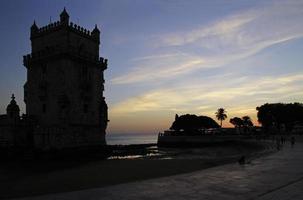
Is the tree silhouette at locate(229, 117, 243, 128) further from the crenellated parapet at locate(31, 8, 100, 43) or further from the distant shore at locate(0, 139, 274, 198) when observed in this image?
the distant shore at locate(0, 139, 274, 198)

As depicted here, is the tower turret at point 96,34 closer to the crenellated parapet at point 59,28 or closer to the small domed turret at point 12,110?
the crenellated parapet at point 59,28

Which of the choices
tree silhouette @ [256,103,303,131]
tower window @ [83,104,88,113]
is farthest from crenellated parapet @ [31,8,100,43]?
tree silhouette @ [256,103,303,131]

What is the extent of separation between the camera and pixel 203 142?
8375cm

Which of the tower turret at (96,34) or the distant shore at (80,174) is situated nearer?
the distant shore at (80,174)

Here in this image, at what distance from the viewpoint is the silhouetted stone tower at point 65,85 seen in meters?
49.9

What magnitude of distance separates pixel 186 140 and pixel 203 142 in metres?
6.06

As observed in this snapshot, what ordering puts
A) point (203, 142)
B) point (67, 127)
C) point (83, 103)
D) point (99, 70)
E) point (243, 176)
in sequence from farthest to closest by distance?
point (203, 142) → point (99, 70) → point (83, 103) → point (67, 127) → point (243, 176)

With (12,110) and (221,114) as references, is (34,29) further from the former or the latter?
(221,114)

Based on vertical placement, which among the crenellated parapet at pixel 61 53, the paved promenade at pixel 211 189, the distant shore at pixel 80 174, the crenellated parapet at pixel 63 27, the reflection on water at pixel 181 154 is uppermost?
the crenellated parapet at pixel 63 27

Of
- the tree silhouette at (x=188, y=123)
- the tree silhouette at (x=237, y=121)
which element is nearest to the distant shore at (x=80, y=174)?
the tree silhouette at (x=188, y=123)

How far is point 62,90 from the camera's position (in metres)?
50.7

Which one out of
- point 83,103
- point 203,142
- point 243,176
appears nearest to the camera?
point 243,176

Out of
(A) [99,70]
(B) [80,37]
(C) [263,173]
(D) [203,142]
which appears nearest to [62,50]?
(B) [80,37]

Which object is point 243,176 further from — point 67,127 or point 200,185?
point 67,127
